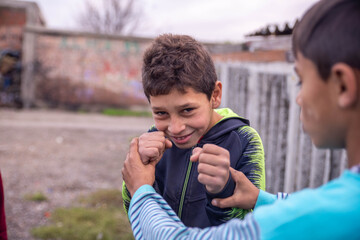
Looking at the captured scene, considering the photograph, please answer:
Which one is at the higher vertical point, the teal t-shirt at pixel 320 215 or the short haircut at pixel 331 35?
the short haircut at pixel 331 35

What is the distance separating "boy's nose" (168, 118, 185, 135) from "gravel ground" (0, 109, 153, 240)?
3.02 m

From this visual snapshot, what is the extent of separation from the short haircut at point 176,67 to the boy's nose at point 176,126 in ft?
0.43

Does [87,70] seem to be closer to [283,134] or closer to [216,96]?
[283,134]

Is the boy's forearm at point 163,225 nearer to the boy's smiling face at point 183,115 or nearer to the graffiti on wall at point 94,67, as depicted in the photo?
the boy's smiling face at point 183,115

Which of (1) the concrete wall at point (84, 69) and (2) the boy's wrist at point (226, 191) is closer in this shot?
(2) the boy's wrist at point (226, 191)

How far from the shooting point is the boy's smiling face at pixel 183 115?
1.60 meters

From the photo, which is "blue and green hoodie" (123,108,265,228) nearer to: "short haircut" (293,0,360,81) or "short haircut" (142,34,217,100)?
"short haircut" (142,34,217,100)

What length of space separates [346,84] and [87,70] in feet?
46.3

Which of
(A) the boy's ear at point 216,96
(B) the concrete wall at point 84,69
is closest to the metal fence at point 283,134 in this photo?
(A) the boy's ear at point 216,96

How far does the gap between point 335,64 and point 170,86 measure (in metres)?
0.85

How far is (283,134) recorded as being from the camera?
3.67 m

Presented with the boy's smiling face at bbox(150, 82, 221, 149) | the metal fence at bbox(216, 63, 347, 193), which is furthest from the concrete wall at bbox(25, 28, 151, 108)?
the boy's smiling face at bbox(150, 82, 221, 149)

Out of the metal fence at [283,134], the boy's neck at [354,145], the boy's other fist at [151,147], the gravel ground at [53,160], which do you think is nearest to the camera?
the boy's neck at [354,145]

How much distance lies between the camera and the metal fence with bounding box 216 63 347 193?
3191mm
